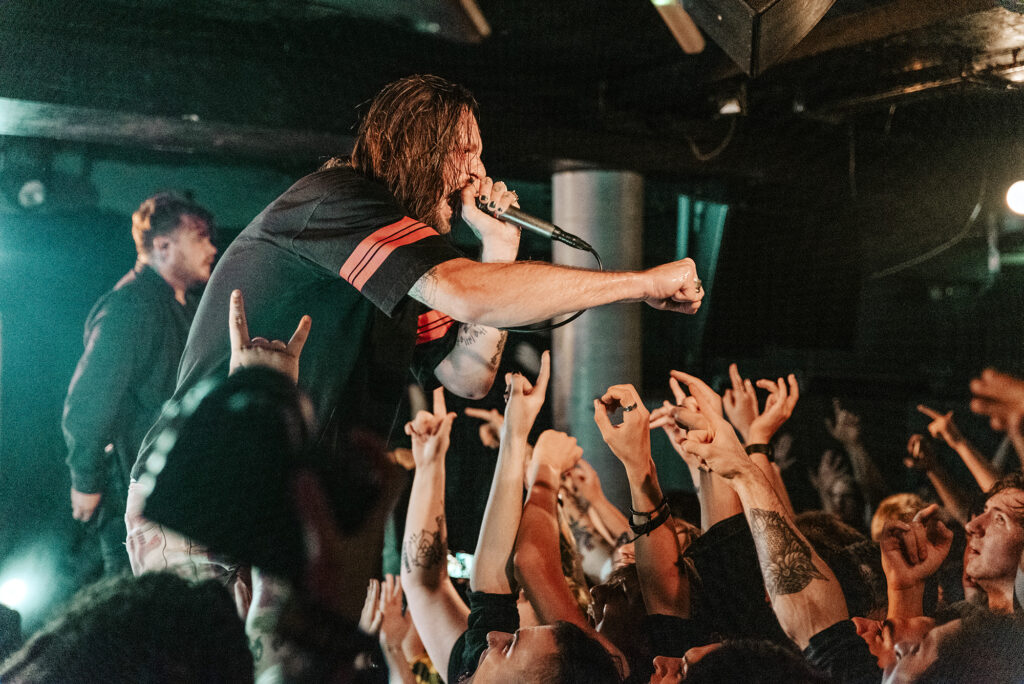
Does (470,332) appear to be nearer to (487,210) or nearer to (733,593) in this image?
(487,210)

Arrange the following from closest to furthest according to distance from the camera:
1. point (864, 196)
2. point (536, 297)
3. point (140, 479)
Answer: point (536, 297) → point (140, 479) → point (864, 196)

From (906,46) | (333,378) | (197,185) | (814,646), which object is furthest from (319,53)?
(814,646)

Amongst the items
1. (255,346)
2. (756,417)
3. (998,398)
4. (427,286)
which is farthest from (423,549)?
(998,398)

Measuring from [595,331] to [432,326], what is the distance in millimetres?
428

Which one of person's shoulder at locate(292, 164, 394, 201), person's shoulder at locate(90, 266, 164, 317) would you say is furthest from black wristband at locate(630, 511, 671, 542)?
person's shoulder at locate(90, 266, 164, 317)

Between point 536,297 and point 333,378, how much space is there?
0.58 meters

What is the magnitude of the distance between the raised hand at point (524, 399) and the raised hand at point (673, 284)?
0.42 meters

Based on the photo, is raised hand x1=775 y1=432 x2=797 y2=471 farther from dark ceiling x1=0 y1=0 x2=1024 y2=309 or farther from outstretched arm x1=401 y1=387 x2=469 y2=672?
outstretched arm x1=401 y1=387 x2=469 y2=672

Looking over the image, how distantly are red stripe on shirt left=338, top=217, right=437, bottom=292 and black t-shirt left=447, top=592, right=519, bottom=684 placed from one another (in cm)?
84

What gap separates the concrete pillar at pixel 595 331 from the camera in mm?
1979

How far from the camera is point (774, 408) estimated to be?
2289 millimetres

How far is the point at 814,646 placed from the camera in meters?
1.97

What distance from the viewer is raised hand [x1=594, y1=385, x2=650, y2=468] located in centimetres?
202

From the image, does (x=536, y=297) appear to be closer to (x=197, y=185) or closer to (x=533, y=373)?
(x=533, y=373)
